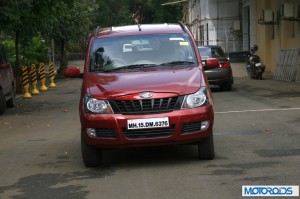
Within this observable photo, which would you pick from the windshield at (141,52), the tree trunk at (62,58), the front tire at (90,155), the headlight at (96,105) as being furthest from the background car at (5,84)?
the tree trunk at (62,58)

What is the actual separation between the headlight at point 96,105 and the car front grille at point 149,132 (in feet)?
1.21

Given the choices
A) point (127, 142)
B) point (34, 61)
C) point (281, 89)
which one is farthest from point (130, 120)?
point (34, 61)

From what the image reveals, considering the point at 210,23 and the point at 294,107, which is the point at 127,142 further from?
the point at 210,23

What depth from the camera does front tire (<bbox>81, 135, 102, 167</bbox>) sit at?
A: 25.5 feet

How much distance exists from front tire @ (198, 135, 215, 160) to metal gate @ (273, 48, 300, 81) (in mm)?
15507

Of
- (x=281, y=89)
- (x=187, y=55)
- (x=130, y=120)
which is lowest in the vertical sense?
(x=281, y=89)

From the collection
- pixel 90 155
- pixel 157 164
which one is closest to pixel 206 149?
pixel 157 164

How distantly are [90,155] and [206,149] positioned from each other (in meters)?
1.60

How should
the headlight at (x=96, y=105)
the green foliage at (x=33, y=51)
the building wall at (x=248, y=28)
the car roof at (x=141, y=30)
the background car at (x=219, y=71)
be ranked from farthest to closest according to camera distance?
the green foliage at (x=33, y=51)
the building wall at (x=248, y=28)
the background car at (x=219, y=71)
the car roof at (x=141, y=30)
the headlight at (x=96, y=105)

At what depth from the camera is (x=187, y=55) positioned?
28.2 feet

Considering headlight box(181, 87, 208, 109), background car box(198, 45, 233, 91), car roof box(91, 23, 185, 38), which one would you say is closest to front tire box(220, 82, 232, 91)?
background car box(198, 45, 233, 91)

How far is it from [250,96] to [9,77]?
7.58 m

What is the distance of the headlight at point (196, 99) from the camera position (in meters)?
7.40

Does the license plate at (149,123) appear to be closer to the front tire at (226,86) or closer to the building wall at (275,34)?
the front tire at (226,86)
